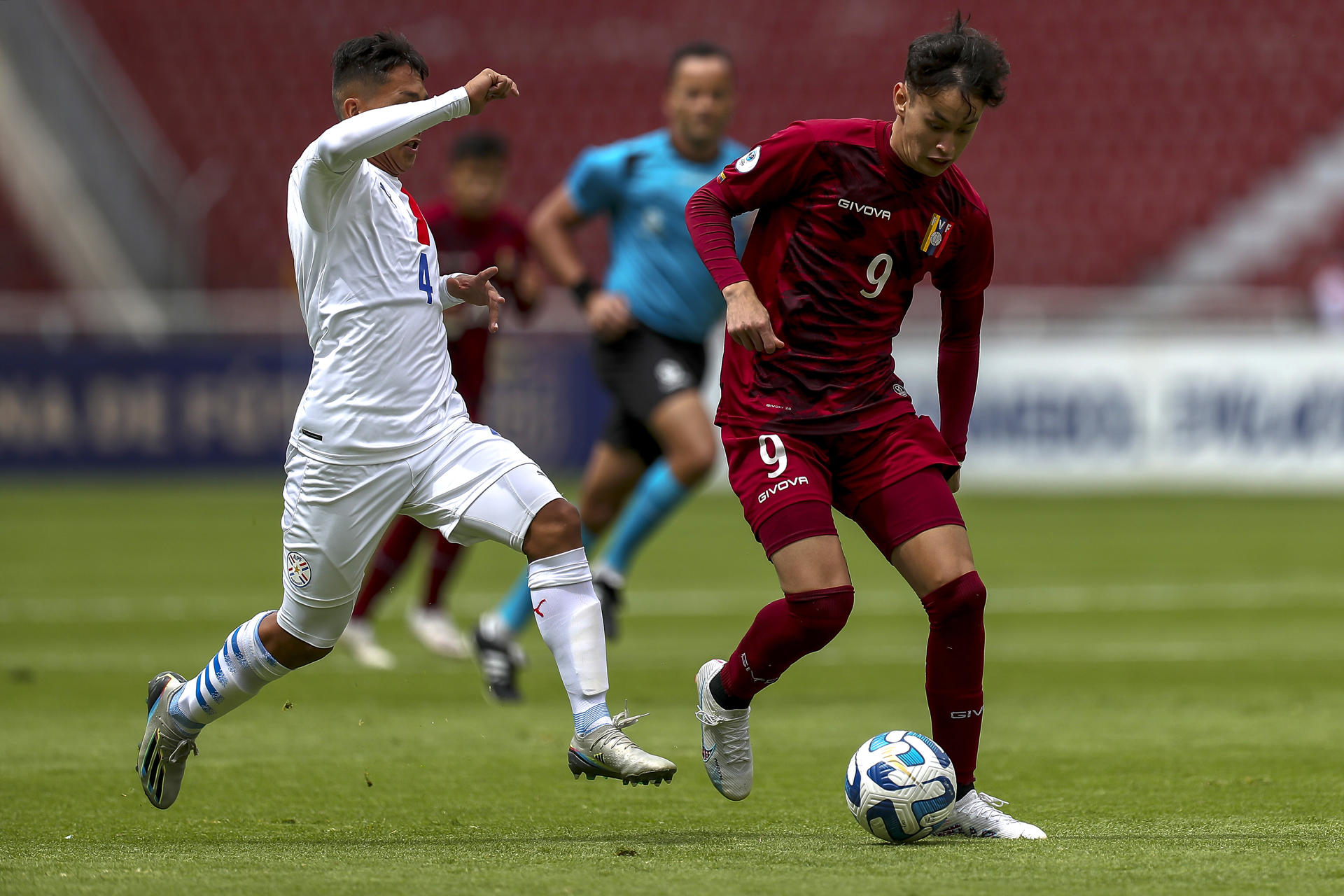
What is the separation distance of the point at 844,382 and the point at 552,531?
905 millimetres

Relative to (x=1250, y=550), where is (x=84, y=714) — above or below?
above

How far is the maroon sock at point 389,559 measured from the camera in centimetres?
838

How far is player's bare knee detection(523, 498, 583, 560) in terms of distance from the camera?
4785 millimetres

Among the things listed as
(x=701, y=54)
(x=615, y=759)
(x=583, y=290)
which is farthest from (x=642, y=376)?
(x=615, y=759)

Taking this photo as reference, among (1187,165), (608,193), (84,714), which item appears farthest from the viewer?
(1187,165)

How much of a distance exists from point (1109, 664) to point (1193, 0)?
1783cm

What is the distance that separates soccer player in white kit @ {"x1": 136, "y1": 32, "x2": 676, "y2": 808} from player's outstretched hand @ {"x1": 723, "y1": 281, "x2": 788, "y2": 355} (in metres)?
0.68

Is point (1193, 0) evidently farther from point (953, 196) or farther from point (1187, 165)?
point (953, 196)

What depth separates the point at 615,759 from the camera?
15.0 feet

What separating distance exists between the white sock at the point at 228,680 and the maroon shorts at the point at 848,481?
140 centimetres

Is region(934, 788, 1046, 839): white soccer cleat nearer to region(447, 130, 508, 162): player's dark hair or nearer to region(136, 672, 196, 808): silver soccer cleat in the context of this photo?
region(136, 672, 196, 808): silver soccer cleat

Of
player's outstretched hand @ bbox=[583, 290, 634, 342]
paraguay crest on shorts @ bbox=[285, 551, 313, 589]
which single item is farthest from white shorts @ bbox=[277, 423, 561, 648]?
player's outstretched hand @ bbox=[583, 290, 634, 342]

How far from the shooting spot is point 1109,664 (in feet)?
27.5

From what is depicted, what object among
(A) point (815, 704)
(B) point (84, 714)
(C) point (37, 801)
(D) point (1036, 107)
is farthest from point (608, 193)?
(D) point (1036, 107)
